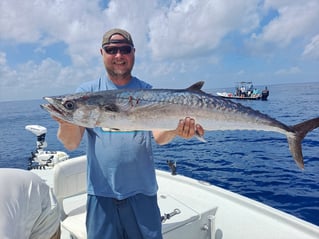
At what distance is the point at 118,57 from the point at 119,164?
39.3 inches

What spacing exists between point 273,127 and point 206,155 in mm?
11826

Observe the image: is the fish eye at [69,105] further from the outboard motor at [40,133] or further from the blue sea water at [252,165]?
the blue sea water at [252,165]

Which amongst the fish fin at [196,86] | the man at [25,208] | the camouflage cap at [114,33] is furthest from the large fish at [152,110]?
the man at [25,208]

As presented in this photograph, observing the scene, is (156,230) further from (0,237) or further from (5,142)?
(5,142)

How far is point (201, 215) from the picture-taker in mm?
3365

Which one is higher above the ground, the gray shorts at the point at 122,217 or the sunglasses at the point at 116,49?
the sunglasses at the point at 116,49

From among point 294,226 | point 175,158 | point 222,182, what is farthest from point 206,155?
point 294,226

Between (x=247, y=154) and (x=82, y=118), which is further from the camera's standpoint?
(x=247, y=154)

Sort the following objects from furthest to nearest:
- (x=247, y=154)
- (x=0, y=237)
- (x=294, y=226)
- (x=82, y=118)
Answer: (x=247, y=154) < (x=294, y=226) < (x=82, y=118) < (x=0, y=237)

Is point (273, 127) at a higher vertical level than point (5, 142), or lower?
higher

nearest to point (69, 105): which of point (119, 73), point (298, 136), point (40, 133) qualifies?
point (119, 73)

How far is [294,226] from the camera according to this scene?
3383 mm

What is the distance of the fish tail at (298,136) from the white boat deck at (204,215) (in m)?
1.13

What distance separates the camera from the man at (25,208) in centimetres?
166
